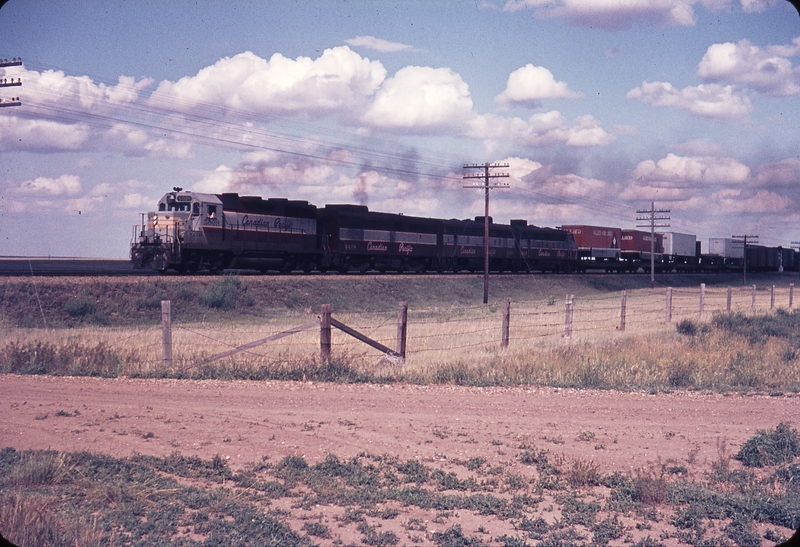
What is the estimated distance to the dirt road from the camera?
8.24 metres

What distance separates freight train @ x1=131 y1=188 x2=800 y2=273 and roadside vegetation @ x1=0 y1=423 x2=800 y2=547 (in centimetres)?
2618

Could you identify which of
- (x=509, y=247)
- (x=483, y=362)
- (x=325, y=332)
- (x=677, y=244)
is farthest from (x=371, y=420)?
(x=677, y=244)

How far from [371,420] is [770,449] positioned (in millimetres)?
5050

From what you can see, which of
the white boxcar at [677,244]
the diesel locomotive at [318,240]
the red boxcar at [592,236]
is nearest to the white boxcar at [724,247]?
the white boxcar at [677,244]

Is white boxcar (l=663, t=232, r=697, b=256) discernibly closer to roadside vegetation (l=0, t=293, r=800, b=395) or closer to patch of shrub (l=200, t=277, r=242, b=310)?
patch of shrub (l=200, t=277, r=242, b=310)

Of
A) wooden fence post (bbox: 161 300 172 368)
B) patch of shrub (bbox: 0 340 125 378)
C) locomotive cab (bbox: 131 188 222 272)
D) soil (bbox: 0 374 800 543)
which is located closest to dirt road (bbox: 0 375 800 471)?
soil (bbox: 0 374 800 543)

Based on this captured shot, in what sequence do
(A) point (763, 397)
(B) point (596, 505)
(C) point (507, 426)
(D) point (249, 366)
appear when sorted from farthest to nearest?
(D) point (249, 366)
(A) point (763, 397)
(C) point (507, 426)
(B) point (596, 505)

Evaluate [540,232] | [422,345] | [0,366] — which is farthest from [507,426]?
[540,232]

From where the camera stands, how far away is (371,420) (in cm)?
962

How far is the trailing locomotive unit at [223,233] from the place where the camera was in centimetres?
3231

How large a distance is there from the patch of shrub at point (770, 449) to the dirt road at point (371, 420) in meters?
0.27

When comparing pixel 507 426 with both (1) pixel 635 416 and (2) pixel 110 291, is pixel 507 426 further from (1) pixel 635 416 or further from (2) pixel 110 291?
(2) pixel 110 291

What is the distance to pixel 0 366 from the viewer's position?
45.3ft

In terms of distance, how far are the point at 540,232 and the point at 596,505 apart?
51940mm
